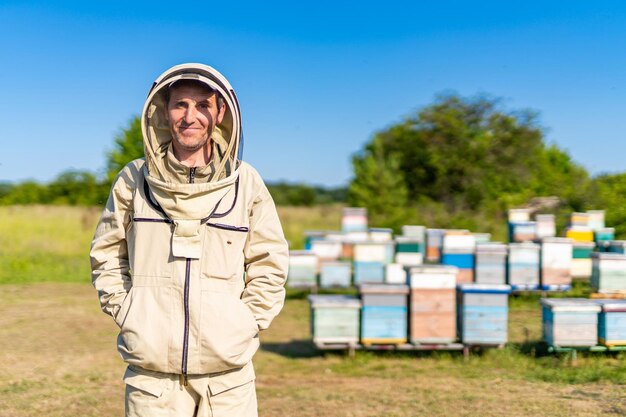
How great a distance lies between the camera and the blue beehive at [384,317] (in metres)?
6.57

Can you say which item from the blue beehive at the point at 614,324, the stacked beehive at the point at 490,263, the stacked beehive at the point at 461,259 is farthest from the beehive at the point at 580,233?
the blue beehive at the point at 614,324

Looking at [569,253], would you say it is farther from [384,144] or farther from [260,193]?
[384,144]

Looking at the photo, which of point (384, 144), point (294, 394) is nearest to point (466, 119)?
point (384, 144)

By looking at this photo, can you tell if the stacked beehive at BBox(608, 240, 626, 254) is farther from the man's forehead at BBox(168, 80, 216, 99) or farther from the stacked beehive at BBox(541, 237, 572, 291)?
the man's forehead at BBox(168, 80, 216, 99)

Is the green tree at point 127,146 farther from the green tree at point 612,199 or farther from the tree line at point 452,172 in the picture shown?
the green tree at point 612,199

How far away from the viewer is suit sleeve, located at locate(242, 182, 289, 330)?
2.14 metres

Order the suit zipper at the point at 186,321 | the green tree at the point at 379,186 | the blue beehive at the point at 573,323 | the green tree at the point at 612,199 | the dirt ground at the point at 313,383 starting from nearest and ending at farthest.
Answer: the suit zipper at the point at 186,321 → the dirt ground at the point at 313,383 → the blue beehive at the point at 573,323 → the green tree at the point at 612,199 → the green tree at the point at 379,186

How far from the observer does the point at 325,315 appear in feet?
21.9

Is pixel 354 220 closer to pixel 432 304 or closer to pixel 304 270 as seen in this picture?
pixel 304 270

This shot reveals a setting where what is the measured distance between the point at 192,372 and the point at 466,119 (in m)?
22.9

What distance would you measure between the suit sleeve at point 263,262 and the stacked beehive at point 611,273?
22.2ft

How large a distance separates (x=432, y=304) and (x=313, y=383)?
1527 millimetres

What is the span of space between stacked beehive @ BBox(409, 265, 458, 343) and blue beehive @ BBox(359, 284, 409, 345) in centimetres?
11

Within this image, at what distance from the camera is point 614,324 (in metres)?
6.31
